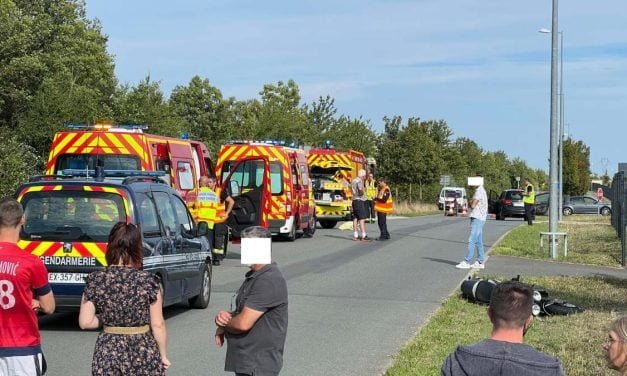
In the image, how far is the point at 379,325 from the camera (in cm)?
1198

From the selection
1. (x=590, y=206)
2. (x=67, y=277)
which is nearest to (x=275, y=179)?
(x=67, y=277)

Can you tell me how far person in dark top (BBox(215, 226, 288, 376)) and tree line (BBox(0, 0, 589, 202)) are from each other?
20448mm

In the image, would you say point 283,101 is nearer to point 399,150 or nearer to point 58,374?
point 399,150

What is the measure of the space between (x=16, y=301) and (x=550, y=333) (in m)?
7.18

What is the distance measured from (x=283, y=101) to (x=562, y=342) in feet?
172

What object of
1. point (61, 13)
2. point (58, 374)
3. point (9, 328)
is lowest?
point (58, 374)

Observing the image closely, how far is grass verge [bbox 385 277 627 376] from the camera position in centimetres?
916

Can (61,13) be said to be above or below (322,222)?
above

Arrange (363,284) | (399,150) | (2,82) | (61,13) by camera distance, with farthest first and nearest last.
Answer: (399,150), (61,13), (2,82), (363,284)

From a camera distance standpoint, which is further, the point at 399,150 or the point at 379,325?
the point at 399,150

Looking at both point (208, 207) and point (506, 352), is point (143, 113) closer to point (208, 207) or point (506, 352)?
point (208, 207)

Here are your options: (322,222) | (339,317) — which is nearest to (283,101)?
(322,222)

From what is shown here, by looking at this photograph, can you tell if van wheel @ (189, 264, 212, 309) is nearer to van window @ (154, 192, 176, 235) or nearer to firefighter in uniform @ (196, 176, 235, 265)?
van window @ (154, 192, 176, 235)

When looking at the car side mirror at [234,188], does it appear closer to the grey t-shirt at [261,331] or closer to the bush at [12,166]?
the bush at [12,166]
